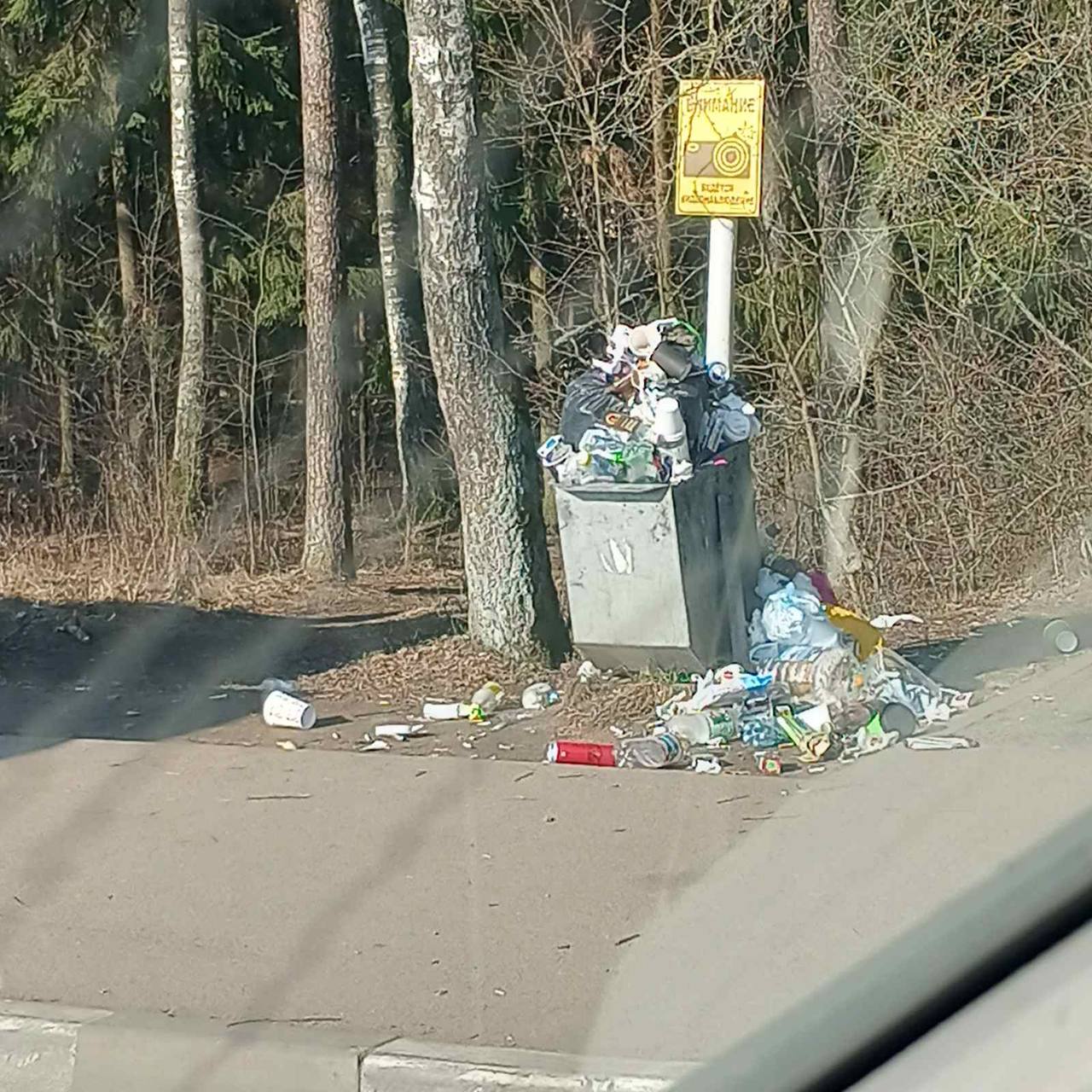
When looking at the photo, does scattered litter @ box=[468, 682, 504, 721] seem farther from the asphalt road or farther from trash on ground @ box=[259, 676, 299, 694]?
trash on ground @ box=[259, 676, 299, 694]

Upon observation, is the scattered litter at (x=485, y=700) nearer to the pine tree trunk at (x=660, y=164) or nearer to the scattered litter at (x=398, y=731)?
the scattered litter at (x=398, y=731)

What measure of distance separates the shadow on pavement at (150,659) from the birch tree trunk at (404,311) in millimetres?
5215

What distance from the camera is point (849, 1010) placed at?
2104 millimetres

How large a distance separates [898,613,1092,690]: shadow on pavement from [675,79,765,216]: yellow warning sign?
7.20 feet

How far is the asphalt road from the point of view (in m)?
4.52

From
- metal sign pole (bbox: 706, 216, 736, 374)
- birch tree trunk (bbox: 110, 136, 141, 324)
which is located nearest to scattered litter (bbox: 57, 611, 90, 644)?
metal sign pole (bbox: 706, 216, 736, 374)

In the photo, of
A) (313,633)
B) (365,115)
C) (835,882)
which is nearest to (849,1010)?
(835,882)

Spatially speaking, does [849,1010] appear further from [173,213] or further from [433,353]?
[173,213]

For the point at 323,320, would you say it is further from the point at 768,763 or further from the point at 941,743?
the point at 941,743

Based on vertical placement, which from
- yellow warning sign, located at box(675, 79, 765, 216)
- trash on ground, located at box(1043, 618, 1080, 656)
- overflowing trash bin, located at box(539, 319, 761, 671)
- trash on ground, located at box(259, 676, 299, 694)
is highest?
yellow warning sign, located at box(675, 79, 765, 216)

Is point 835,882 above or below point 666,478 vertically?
below

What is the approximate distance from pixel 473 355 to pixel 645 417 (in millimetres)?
1716

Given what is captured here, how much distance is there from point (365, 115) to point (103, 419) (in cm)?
738

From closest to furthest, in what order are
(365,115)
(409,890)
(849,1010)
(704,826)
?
(849,1010) → (409,890) → (704,826) → (365,115)
